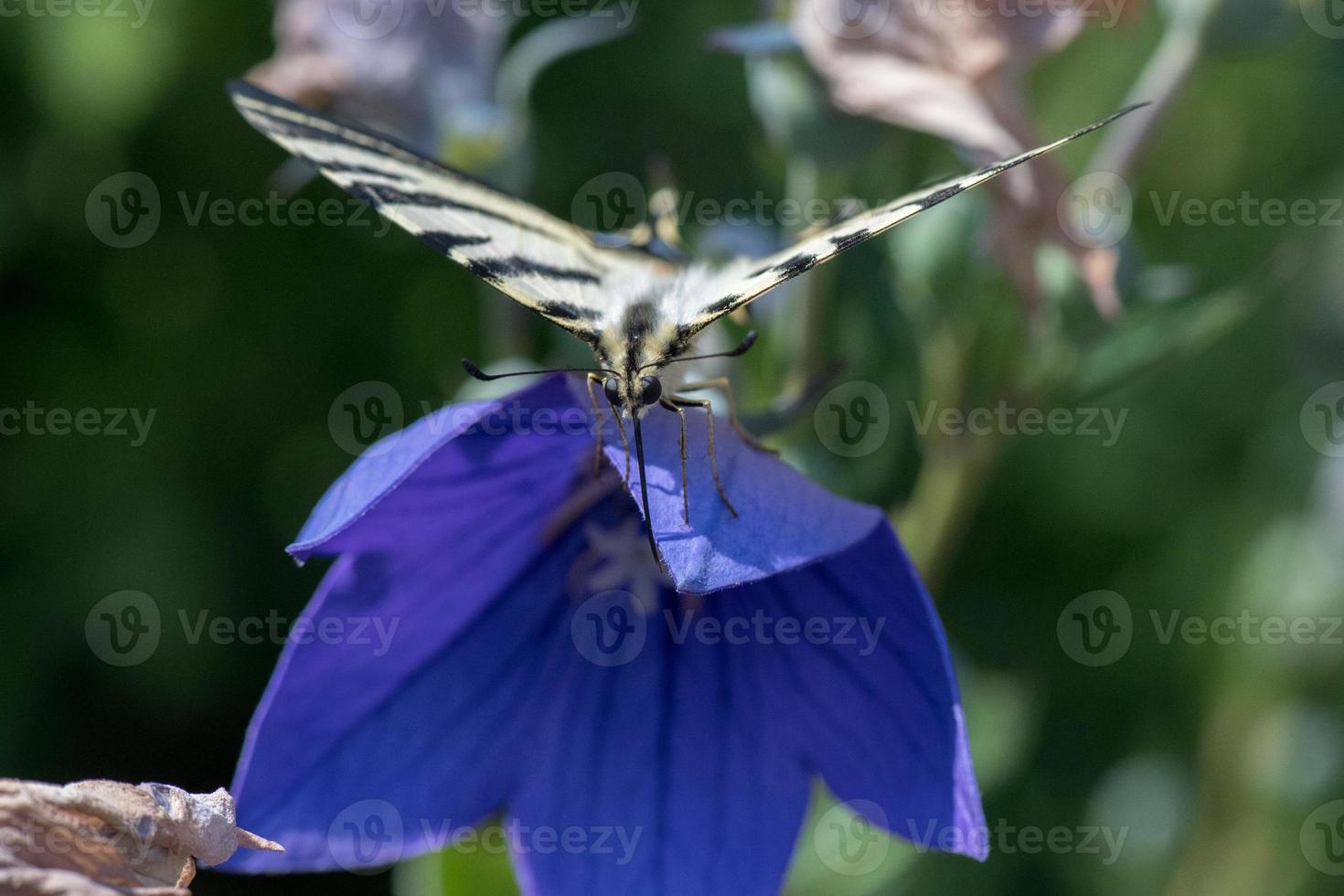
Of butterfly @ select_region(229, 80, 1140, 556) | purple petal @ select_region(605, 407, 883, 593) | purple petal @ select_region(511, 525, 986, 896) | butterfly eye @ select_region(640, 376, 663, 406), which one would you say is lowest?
purple petal @ select_region(511, 525, 986, 896)

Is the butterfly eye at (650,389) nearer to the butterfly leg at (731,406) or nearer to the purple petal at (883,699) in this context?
the butterfly leg at (731,406)

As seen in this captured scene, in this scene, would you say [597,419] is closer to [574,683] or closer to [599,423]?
[599,423]

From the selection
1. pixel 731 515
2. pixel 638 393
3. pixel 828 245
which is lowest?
pixel 731 515

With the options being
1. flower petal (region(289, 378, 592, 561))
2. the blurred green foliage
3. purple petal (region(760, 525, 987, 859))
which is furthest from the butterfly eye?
the blurred green foliage

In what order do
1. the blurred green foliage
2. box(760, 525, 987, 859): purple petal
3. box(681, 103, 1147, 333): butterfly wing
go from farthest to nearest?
1. the blurred green foliage
2. box(760, 525, 987, 859): purple petal
3. box(681, 103, 1147, 333): butterfly wing

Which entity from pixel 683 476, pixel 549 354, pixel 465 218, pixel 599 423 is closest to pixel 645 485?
pixel 683 476

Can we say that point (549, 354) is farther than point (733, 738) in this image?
Yes

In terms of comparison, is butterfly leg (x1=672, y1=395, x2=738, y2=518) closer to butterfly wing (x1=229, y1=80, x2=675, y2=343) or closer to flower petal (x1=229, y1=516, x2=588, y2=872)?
butterfly wing (x1=229, y1=80, x2=675, y2=343)
